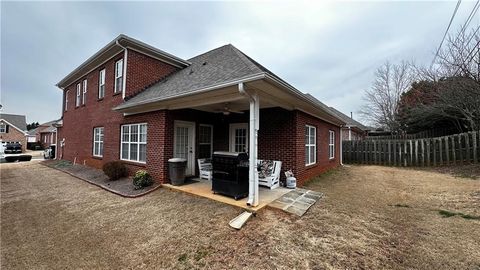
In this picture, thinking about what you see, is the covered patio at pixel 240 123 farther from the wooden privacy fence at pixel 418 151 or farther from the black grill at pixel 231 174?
the wooden privacy fence at pixel 418 151

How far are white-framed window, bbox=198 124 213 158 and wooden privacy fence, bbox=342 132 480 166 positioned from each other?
10975mm

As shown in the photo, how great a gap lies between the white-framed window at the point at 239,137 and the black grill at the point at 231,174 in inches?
113

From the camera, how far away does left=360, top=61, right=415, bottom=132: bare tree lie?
2274 cm

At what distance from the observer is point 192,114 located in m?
8.45

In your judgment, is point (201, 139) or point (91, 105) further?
point (91, 105)

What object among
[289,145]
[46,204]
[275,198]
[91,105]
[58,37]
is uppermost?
[58,37]

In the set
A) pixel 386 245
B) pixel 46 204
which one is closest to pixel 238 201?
pixel 386 245

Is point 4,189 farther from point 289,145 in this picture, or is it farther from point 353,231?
point 353,231

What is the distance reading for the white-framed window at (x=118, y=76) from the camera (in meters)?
10.1

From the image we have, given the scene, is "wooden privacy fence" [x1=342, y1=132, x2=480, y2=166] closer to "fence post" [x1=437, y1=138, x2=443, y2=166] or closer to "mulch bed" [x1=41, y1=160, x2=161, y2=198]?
"fence post" [x1=437, y1=138, x2=443, y2=166]

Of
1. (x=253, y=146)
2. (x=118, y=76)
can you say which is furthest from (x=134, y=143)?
(x=253, y=146)

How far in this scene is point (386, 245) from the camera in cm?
361

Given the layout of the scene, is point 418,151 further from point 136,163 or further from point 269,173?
point 136,163

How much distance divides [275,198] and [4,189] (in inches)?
422
